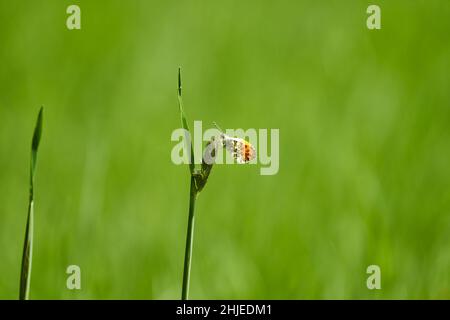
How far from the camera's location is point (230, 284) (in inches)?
78.4

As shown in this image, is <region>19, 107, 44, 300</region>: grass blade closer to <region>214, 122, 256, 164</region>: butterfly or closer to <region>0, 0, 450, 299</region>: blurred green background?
<region>214, 122, 256, 164</region>: butterfly

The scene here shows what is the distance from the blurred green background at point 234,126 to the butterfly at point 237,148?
0.87 metres

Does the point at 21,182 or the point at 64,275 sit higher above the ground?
the point at 21,182

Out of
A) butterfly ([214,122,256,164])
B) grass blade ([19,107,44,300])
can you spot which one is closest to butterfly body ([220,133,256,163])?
butterfly ([214,122,256,164])

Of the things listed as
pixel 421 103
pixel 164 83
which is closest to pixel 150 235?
pixel 421 103

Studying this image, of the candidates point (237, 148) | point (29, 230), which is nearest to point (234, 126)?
point (237, 148)

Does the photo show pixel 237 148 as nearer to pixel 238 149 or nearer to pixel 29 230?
pixel 238 149

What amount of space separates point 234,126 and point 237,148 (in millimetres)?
2175

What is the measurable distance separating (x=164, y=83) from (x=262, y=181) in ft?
4.03

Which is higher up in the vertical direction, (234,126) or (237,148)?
(234,126)

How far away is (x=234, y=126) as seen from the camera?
129 inches

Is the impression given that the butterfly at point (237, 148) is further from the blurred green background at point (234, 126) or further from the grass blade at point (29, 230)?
the blurred green background at point (234, 126)

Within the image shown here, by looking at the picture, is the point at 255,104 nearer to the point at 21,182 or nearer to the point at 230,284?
the point at 21,182

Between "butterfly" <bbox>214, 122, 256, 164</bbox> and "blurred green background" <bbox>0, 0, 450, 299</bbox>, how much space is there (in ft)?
2.86
